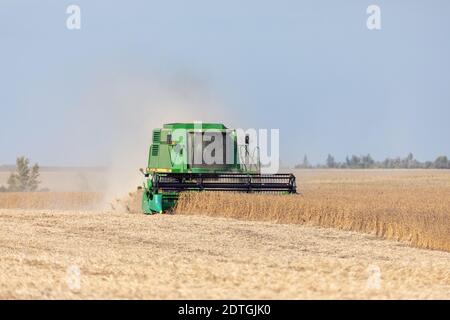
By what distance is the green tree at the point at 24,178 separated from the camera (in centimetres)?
5847

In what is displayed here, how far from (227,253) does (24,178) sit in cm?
4693

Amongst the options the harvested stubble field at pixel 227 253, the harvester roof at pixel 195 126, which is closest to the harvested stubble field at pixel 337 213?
the harvested stubble field at pixel 227 253

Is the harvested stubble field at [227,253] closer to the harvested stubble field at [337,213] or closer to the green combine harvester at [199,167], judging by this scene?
the harvested stubble field at [337,213]

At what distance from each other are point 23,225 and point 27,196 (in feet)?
65.1

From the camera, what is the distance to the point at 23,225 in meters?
19.1

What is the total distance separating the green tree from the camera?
192 feet

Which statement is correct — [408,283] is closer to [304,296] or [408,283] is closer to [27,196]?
[304,296]

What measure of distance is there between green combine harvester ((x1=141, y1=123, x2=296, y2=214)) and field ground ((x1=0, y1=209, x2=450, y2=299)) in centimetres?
226

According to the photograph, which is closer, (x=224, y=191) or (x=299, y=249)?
(x=299, y=249)

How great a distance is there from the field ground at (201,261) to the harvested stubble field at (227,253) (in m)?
0.02

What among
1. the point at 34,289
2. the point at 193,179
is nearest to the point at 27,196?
the point at 193,179
